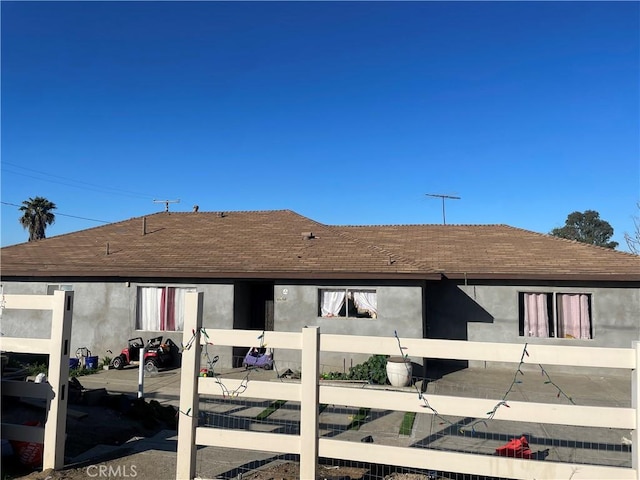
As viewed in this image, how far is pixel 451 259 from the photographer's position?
1486 cm

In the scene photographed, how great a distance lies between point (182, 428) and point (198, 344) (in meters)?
0.80

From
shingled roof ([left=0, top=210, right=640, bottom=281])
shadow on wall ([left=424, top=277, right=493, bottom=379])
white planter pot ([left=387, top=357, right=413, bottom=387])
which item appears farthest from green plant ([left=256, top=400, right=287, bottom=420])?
shadow on wall ([left=424, top=277, right=493, bottom=379])

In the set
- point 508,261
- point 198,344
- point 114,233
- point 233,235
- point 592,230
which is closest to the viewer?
point 198,344

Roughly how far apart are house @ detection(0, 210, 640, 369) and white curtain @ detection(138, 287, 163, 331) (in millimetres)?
36

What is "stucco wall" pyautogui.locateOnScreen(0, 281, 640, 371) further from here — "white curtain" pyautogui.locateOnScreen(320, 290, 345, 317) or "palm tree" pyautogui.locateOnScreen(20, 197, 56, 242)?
"palm tree" pyautogui.locateOnScreen(20, 197, 56, 242)

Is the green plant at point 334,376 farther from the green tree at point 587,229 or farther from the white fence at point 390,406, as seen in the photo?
the green tree at point 587,229

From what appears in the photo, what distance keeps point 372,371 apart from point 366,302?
2.07 meters

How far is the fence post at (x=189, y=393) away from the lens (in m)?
4.09

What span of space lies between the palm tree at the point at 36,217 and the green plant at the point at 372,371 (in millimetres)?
39565

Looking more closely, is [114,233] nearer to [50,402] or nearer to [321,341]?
[50,402]

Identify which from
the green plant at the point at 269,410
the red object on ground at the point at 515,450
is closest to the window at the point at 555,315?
the green plant at the point at 269,410

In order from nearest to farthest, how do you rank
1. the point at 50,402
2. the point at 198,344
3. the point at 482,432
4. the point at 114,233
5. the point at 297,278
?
the point at 198,344
the point at 50,402
the point at 482,432
the point at 297,278
the point at 114,233

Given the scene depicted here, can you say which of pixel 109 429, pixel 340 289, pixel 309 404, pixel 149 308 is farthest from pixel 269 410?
pixel 149 308

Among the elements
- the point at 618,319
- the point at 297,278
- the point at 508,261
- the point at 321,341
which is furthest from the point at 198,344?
the point at 618,319
